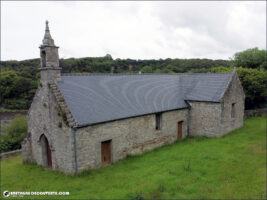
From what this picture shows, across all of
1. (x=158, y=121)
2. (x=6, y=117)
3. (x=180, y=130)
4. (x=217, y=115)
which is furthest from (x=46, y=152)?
(x=6, y=117)

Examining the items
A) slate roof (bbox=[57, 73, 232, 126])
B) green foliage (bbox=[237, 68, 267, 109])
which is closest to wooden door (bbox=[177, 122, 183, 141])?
slate roof (bbox=[57, 73, 232, 126])

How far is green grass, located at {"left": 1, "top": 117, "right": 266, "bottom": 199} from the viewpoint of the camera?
1129 cm

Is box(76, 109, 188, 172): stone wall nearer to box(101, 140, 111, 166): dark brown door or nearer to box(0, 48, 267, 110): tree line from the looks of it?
box(101, 140, 111, 166): dark brown door

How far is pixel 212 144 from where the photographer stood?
19.5 meters

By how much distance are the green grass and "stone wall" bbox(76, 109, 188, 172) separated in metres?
0.76

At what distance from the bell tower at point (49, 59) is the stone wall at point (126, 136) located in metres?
4.65

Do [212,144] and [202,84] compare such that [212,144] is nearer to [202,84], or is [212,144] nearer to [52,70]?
[202,84]

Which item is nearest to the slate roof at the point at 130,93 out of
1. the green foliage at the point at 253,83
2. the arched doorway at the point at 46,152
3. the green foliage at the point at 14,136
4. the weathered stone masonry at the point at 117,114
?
the weathered stone masonry at the point at 117,114

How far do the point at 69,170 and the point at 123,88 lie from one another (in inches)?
345

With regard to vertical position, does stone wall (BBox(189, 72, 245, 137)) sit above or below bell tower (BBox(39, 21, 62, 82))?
below

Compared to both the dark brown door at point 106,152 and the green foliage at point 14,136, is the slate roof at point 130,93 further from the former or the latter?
the green foliage at point 14,136

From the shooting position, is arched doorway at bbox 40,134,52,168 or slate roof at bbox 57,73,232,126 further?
arched doorway at bbox 40,134,52,168

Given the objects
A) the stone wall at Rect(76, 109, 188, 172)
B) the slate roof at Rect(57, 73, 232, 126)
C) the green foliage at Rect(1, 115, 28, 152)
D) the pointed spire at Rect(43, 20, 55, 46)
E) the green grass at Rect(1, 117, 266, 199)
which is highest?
the pointed spire at Rect(43, 20, 55, 46)

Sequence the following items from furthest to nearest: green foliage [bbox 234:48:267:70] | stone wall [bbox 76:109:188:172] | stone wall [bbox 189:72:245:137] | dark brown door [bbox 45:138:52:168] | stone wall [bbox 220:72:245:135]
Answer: green foliage [bbox 234:48:267:70] → stone wall [bbox 220:72:245:135] → stone wall [bbox 189:72:245:137] → dark brown door [bbox 45:138:52:168] → stone wall [bbox 76:109:188:172]
